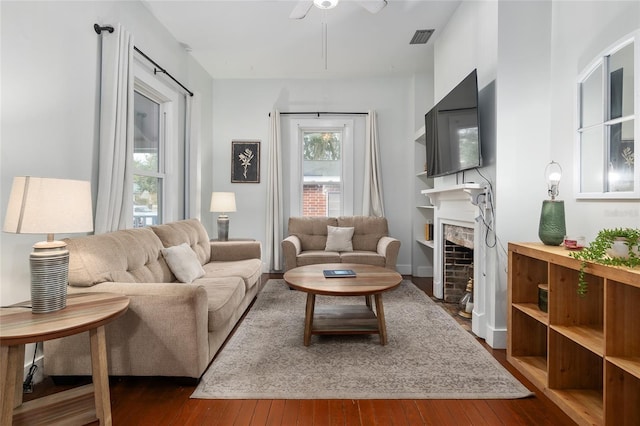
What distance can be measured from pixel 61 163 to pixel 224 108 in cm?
318

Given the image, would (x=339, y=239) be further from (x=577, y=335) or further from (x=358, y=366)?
(x=577, y=335)

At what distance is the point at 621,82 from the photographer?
1.82 metres

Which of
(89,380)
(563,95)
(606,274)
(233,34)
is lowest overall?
(89,380)

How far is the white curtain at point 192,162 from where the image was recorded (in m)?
4.20

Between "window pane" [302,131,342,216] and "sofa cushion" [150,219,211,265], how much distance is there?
6.09 feet

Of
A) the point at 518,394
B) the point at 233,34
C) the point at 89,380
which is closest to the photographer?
the point at 518,394

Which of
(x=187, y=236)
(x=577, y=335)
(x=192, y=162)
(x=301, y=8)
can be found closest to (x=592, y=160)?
(x=577, y=335)

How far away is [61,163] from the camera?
85.1 inches

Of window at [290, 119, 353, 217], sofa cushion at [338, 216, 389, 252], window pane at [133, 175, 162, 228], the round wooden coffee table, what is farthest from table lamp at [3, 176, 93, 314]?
window at [290, 119, 353, 217]

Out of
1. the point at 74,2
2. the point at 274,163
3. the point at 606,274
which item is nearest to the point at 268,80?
the point at 274,163

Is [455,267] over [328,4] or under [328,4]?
under

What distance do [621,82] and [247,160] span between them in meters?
4.28

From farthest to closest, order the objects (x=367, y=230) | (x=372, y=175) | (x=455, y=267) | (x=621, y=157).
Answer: (x=372, y=175) < (x=367, y=230) < (x=455, y=267) < (x=621, y=157)

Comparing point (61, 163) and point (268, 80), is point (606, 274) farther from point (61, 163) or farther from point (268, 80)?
point (268, 80)
